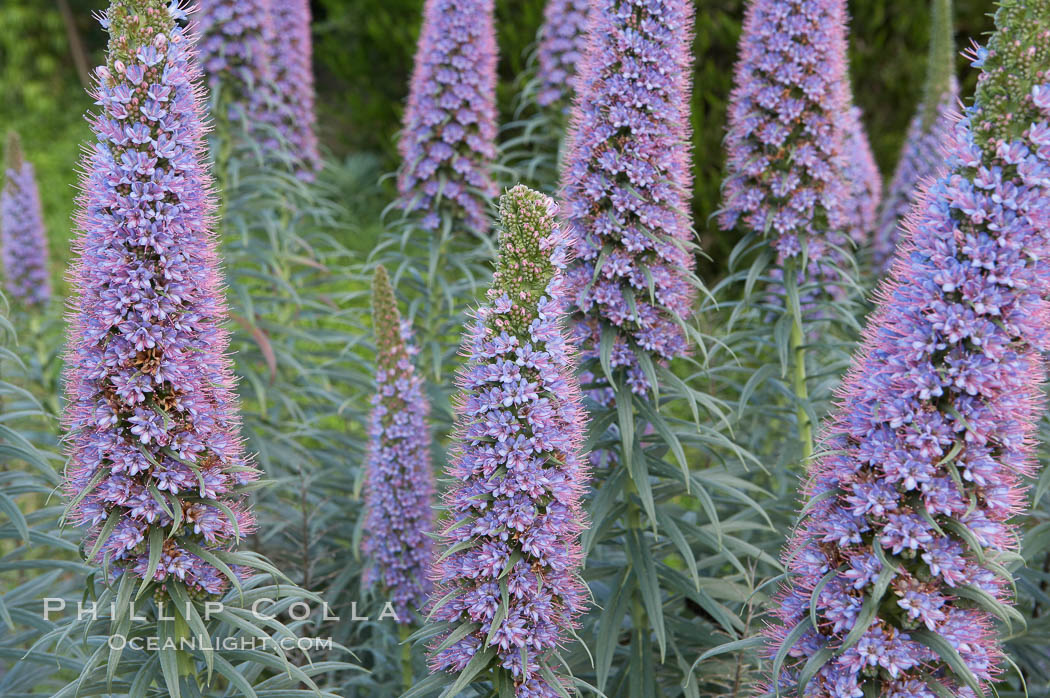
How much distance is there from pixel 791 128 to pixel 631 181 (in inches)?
49.5

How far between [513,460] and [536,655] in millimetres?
686

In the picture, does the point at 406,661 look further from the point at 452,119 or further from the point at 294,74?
the point at 294,74

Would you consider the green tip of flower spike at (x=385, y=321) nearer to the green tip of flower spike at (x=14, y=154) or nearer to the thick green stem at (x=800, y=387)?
the thick green stem at (x=800, y=387)

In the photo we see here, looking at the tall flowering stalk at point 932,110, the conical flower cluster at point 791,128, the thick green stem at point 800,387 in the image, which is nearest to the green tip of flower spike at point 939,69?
the tall flowering stalk at point 932,110

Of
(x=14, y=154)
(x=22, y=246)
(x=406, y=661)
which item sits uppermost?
(x=14, y=154)

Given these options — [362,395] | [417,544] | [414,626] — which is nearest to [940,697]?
[417,544]

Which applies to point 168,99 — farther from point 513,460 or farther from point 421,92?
point 421,92

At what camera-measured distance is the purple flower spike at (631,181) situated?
386 cm

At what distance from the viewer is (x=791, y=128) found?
15.1 ft

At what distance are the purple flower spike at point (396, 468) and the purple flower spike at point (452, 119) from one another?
5.70 ft

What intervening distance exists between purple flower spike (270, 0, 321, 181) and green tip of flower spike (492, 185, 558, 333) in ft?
13.6

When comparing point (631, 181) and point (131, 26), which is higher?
point (131, 26)

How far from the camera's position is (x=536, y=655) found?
3045 mm

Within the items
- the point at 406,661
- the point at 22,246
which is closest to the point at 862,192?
the point at 406,661
